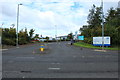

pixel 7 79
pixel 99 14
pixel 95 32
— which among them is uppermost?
pixel 99 14

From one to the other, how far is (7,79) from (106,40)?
68.4ft

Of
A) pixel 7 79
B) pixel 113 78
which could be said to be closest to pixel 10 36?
pixel 7 79

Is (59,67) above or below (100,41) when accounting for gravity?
below

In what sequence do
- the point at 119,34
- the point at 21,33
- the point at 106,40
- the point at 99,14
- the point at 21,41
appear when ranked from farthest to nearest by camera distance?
the point at 99,14 < the point at 21,33 < the point at 21,41 < the point at 119,34 < the point at 106,40

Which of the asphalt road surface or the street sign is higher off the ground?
the street sign

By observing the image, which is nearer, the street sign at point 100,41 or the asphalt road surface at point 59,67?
the asphalt road surface at point 59,67

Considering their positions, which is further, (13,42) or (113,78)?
(13,42)

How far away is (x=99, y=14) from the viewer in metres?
43.2

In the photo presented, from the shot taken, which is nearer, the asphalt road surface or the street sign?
the asphalt road surface

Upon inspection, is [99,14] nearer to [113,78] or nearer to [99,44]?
[99,44]

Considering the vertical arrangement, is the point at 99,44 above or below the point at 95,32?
below

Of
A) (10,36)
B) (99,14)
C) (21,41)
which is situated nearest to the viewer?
(10,36)

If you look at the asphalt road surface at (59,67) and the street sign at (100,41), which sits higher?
the street sign at (100,41)

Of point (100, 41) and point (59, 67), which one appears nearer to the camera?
point (59, 67)
